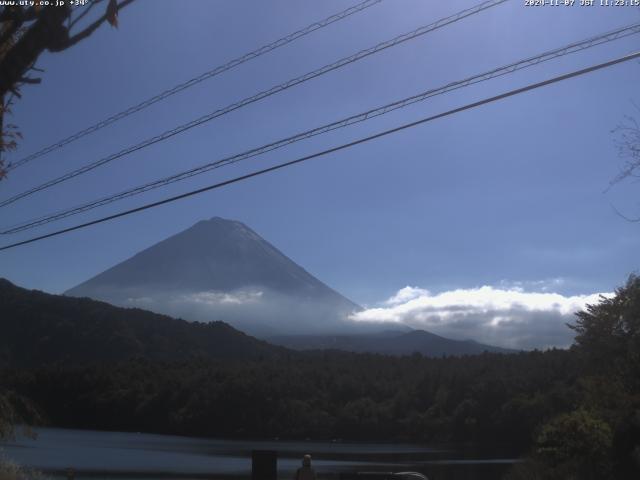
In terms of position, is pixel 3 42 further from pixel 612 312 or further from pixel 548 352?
pixel 548 352

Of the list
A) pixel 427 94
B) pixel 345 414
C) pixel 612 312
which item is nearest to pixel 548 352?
pixel 345 414

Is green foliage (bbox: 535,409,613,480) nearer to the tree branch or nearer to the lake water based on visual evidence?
the lake water

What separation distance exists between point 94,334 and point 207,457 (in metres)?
57.0

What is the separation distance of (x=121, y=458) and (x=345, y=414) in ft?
124

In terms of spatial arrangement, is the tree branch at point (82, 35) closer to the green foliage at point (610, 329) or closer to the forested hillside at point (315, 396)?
the green foliage at point (610, 329)

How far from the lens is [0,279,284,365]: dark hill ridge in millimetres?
97312

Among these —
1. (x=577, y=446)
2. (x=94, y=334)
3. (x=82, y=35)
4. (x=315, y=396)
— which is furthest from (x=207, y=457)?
(x=94, y=334)

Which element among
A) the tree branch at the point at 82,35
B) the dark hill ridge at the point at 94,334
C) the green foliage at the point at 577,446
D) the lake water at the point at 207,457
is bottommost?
the lake water at the point at 207,457

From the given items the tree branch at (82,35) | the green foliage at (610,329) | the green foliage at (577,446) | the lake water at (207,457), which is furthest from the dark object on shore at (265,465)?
the lake water at (207,457)

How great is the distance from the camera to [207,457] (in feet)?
190

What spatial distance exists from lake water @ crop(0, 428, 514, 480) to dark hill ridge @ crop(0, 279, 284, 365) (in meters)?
16.0

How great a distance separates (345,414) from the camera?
8888cm

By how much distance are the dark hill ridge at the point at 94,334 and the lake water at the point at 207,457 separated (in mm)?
16044

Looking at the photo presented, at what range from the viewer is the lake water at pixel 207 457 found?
149 ft
